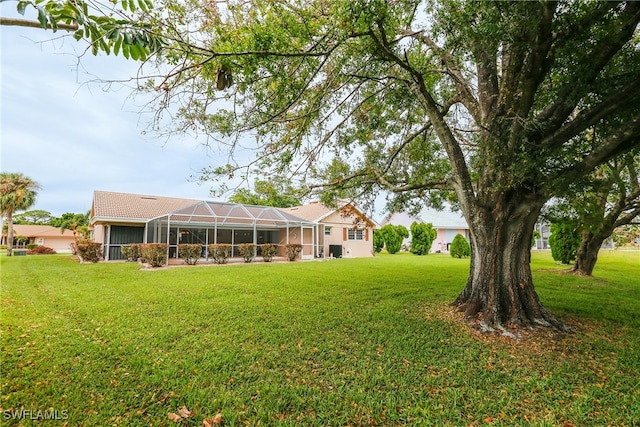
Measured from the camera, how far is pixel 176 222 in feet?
61.9

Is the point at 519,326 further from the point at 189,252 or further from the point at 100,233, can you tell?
the point at 100,233

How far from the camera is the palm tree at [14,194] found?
2328 cm

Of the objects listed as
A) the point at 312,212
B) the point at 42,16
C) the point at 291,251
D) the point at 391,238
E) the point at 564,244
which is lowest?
the point at 291,251

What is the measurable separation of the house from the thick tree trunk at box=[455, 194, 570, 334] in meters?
11.2

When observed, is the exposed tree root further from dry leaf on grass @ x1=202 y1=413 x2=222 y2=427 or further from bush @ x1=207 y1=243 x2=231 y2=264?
bush @ x1=207 y1=243 x2=231 y2=264

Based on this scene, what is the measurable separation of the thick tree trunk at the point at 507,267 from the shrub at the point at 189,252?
14.2 metres

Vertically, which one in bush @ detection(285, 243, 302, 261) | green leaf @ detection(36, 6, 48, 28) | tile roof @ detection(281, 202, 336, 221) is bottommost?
bush @ detection(285, 243, 302, 261)

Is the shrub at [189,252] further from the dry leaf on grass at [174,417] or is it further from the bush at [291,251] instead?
the dry leaf on grass at [174,417]

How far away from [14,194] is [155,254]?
752 inches

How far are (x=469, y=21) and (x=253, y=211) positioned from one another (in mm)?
17823

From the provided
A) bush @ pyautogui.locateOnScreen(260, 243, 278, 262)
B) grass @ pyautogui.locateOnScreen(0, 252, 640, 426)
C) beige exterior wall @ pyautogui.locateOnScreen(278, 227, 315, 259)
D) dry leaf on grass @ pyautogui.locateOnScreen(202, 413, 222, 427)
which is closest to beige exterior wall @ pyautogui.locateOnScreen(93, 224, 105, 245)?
bush @ pyautogui.locateOnScreen(260, 243, 278, 262)

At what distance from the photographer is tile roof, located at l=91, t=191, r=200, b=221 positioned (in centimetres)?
1909

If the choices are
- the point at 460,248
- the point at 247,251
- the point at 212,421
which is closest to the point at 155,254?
the point at 247,251

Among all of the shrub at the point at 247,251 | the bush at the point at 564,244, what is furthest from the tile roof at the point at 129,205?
the bush at the point at 564,244
